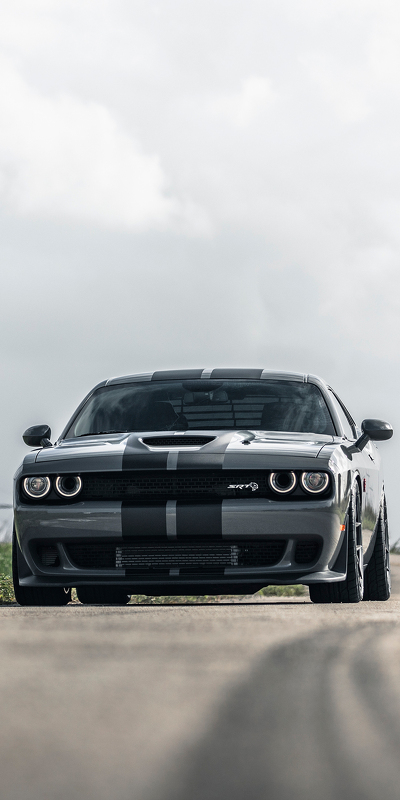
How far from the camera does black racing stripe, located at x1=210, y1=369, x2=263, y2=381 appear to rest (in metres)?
7.00

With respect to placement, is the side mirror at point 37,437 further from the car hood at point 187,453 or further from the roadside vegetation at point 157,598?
the roadside vegetation at point 157,598

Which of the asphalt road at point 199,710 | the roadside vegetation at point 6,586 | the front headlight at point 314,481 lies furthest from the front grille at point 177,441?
the roadside vegetation at point 6,586

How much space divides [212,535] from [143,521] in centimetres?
37

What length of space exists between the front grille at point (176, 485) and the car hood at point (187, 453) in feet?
0.15

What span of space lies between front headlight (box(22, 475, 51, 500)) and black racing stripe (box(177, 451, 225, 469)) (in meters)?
0.74

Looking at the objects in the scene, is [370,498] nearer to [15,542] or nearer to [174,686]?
[15,542]

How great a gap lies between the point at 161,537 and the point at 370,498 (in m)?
2.10

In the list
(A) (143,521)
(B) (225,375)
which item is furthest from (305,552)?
(B) (225,375)

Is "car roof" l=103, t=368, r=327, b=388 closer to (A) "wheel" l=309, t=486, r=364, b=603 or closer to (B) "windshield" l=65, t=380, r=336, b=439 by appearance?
(B) "windshield" l=65, t=380, r=336, b=439

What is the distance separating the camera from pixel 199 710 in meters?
2.50

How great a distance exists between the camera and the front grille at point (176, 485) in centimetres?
539

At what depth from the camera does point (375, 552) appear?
7453 mm

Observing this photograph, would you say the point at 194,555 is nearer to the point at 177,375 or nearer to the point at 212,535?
the point at 212,535

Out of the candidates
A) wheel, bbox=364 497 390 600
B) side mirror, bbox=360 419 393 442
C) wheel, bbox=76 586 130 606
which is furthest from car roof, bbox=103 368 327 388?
wheel, bbox=76 586 130 606
